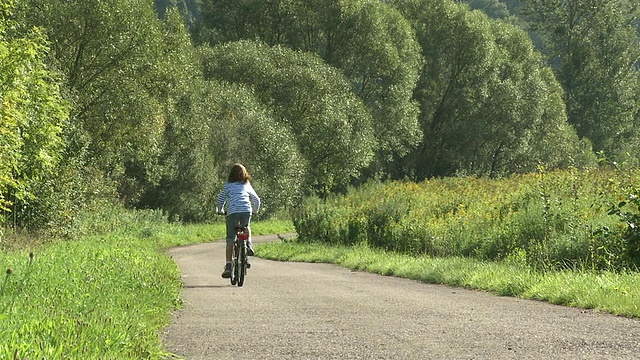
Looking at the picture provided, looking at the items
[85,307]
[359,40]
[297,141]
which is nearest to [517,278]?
[85,307]

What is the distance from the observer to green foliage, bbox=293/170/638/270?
13883mm

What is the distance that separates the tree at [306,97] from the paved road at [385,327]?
38.5 meters

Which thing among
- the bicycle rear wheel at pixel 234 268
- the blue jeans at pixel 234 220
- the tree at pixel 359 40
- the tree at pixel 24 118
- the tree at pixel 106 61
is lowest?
the bicycle rear wheel at pixel 234 268

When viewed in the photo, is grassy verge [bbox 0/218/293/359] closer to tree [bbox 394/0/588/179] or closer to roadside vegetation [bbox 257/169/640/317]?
roadside vegetation [bbox 257/169/640/317]

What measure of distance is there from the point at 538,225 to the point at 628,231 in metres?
3.41

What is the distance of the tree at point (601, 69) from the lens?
237 ft

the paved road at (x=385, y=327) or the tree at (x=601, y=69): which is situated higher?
the tree at (x=601, y=69)

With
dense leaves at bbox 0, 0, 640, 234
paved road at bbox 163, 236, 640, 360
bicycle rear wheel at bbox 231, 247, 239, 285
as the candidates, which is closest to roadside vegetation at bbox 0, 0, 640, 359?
dense leaves at bbox 0, 0, 640, 234

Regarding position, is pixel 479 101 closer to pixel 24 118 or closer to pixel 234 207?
pixel 24 118

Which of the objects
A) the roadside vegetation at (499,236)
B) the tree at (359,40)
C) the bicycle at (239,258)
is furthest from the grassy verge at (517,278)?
the tree at (359,40)

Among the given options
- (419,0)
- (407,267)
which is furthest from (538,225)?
(419,0)

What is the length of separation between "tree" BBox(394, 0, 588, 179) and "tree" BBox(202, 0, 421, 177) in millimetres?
4657

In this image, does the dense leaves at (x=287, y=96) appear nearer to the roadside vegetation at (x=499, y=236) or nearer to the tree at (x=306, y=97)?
the tree at (x=306, y=97)

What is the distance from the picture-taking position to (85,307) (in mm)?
7336
